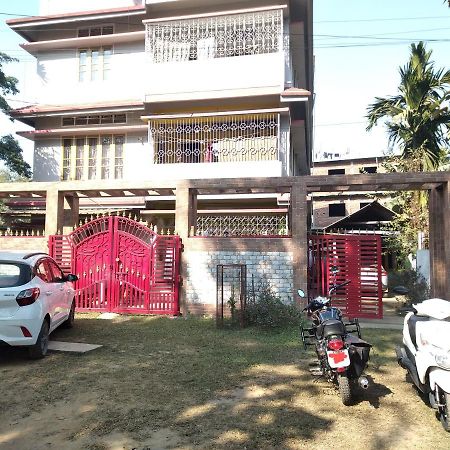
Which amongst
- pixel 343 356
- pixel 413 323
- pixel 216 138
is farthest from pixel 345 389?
pixel 216 138

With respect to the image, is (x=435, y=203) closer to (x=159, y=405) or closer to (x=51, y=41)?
(x=159, y=405)

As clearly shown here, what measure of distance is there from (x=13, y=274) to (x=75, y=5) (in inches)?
→ 581

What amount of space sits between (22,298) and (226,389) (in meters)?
2.98

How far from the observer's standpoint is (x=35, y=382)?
516 centimetres

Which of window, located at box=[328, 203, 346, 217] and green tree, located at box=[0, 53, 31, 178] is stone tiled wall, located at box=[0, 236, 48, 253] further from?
window, located at box=[328, 203, 346, 217]

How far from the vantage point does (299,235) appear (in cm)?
957

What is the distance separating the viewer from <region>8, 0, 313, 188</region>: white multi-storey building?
46.3 ft

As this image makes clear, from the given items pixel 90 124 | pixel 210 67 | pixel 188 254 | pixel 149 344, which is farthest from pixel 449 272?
pixel 90 124

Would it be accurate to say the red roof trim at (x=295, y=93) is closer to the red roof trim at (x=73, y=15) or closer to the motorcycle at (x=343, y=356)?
the red roof trim at (x=73, y=15)

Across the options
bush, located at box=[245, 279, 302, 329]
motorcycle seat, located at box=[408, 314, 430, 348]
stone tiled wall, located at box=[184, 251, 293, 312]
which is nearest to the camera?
motorcycle seat, located at box=[408, 314, 430, 348]

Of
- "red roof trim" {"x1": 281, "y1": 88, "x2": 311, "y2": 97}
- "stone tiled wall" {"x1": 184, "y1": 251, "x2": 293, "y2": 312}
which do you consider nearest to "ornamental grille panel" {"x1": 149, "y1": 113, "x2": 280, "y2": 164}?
"red roof trim" {"x1": 281, "y1": 88, "x2": 311, "y2": 97}

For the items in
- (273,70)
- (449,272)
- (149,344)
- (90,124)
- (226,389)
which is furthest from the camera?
(90,124)

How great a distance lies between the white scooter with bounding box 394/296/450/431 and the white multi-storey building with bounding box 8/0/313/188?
9.53 m

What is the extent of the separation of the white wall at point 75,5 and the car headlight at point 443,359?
16.8m
